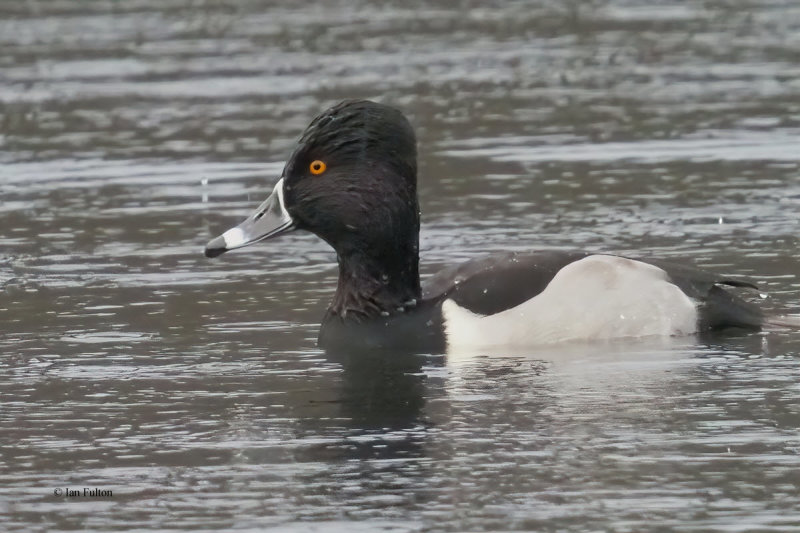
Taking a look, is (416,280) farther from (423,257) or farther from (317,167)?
(423,257)

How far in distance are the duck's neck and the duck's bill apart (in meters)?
0.42

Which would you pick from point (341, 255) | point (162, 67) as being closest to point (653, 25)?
point (162, 67)

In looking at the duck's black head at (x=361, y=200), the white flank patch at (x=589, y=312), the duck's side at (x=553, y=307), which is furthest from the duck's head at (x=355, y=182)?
the white flank patch at (x=589, y=312)

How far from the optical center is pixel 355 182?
10000 mm

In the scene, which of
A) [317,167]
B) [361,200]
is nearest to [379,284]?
[361,200]

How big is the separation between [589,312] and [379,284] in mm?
1124

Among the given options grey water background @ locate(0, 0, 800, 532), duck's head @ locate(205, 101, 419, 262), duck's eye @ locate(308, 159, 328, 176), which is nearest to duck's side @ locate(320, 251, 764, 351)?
grey water background @ locate(0, 0, 800, 532)

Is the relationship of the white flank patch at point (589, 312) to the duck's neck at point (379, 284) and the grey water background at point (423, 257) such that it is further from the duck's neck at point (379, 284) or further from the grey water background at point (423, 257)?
the duck's neck at point (379, 284)

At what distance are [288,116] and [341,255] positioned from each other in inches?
294

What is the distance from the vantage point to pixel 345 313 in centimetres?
1010

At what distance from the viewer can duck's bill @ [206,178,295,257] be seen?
1013cm

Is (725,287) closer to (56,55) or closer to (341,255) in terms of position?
(341,255)

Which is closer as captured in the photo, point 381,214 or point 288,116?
point 381,214

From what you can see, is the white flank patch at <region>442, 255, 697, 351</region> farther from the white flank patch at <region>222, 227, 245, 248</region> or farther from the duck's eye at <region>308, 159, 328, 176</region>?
the white flank patch at <region>222, 227, 245, 248</region>
